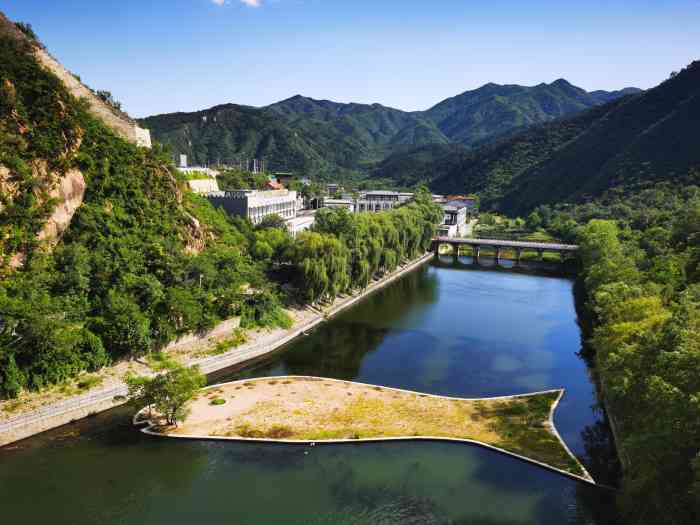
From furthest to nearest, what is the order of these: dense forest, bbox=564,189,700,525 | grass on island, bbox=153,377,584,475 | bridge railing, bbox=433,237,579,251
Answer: bridge railing, bbox=433,237,579,251
grass on island, bbox=153,377,584,475
dense forest, bbox=564,189,700,525

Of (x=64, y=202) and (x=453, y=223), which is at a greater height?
(x=64, y=202)

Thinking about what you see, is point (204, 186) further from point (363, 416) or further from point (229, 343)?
point (363, 416)

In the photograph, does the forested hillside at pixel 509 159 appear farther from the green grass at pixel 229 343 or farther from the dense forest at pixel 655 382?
the green grass at pixel 229 343

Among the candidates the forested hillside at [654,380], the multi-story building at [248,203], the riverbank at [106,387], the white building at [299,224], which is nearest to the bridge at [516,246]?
the white building at [299,224]

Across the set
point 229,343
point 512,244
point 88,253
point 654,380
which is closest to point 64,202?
point 88,253

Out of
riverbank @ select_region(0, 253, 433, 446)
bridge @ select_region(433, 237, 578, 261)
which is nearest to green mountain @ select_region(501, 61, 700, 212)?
bridge @ select_region(433, 237, 578, 261)

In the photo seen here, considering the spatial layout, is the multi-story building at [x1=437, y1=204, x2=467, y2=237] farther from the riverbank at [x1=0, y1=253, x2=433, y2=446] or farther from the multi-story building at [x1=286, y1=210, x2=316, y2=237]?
the riverbank at [x1=0, y1=253, x2=433, y2=446]

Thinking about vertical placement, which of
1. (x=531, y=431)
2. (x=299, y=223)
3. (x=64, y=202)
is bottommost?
(x=531, y=431)
